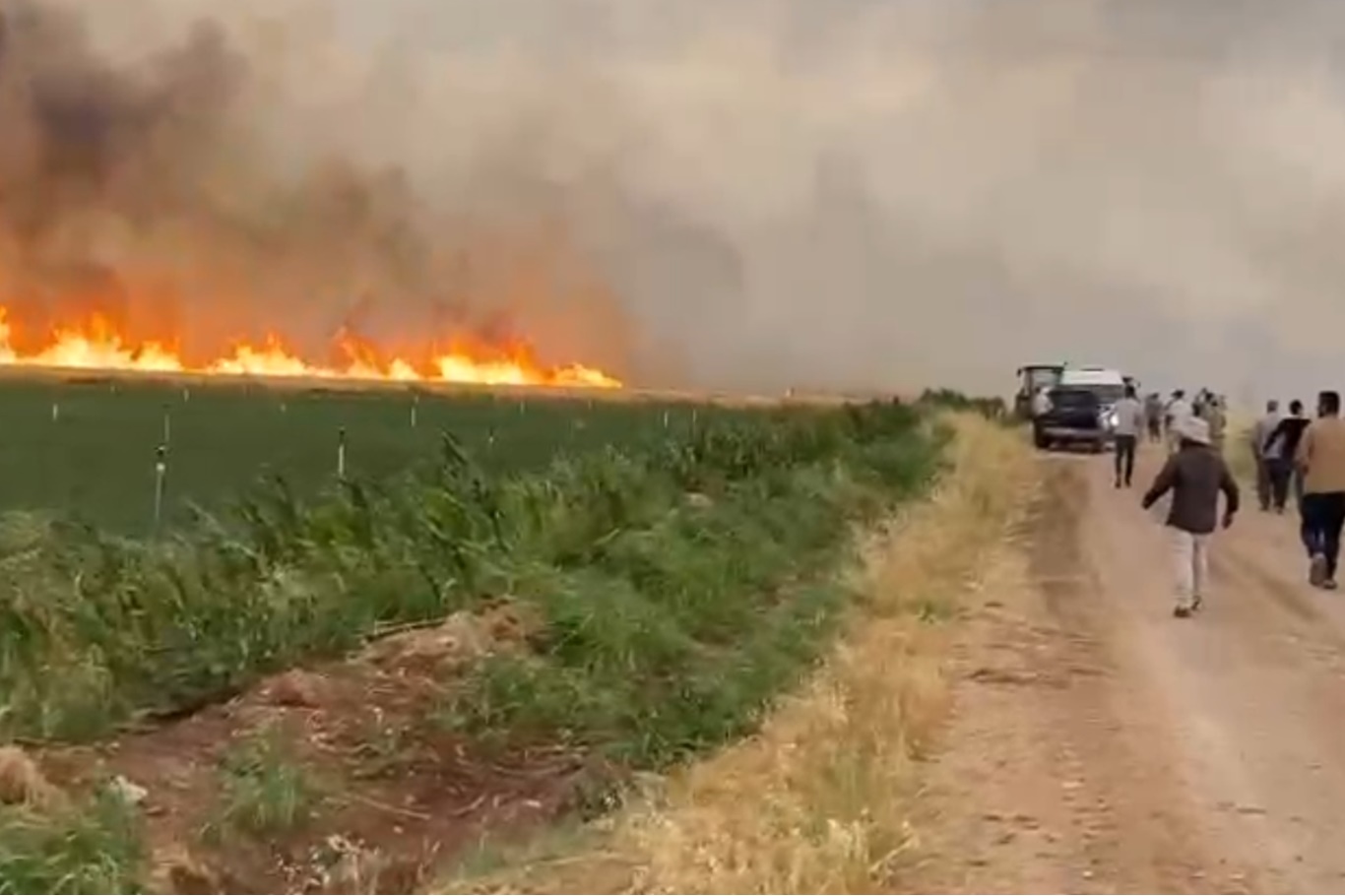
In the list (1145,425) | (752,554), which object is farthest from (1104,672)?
(1145,425)

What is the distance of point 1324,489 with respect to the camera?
19250 mm

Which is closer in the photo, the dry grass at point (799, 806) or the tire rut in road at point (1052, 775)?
the dry grass at point (799, 806)

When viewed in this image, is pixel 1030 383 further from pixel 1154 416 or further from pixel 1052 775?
pixel 1052 775

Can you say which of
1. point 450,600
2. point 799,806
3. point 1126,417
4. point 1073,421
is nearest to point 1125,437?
point 1126,417

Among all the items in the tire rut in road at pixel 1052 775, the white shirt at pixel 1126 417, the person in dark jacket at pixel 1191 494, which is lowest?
the tire rut in road at pixel 1052 775

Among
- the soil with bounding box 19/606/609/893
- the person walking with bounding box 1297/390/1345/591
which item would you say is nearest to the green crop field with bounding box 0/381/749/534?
the soil with bounding box 19/606/609/893

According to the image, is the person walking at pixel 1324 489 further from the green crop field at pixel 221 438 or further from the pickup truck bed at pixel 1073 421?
the pickup truck bed at pixel 1073 421

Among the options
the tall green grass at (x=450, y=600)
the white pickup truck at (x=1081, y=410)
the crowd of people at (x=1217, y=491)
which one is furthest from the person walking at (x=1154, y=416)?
the tall green grass at (x=450, y=600)

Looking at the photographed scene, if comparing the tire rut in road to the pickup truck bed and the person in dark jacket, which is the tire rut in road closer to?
the person in dark jacket

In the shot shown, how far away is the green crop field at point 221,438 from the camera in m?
23.7

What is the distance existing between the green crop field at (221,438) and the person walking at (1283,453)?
9362mm

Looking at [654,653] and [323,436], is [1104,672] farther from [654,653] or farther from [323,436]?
[323,436]

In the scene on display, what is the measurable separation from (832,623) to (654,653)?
2.44 meters

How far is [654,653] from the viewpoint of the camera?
12422 millimetres
